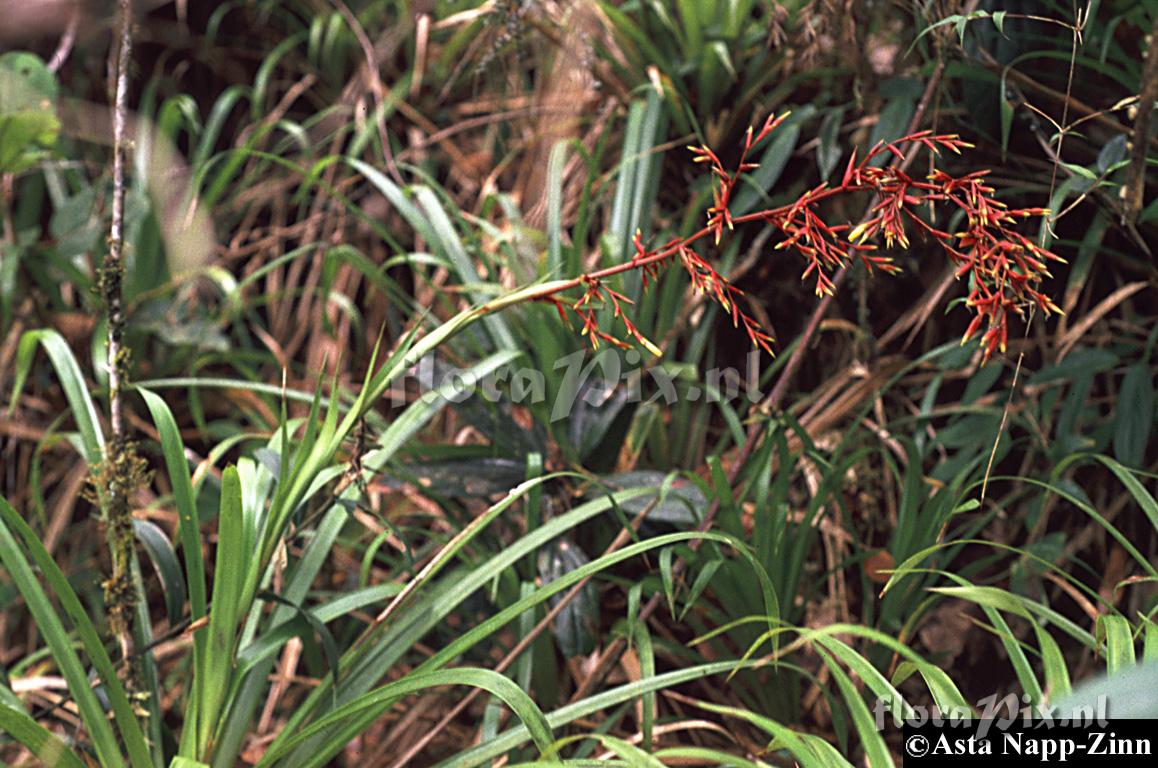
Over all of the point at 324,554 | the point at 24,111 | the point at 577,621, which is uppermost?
the point at 24,111

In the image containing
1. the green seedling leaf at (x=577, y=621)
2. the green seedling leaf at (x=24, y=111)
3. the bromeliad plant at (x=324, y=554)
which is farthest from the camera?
the green seedling leaf at (x=24, y=111)

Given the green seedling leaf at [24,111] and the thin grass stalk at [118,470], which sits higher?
the green seedling leaf at [24,111]

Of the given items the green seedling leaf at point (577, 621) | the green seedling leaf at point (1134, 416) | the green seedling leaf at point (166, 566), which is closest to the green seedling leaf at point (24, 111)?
the green seedling leaf at point (166, 566)

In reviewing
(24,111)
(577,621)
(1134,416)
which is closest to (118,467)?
(577,621)

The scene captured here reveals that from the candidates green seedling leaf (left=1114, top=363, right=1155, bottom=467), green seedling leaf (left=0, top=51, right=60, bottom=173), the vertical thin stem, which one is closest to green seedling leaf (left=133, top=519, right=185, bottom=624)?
the vertical thin stem

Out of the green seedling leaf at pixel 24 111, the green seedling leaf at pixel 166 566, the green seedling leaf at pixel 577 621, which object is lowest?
the green seedling leaf at pixel 577 621

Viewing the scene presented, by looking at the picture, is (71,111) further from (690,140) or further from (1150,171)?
(1150,171)

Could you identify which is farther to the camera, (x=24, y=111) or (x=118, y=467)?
(x=24, y=111)

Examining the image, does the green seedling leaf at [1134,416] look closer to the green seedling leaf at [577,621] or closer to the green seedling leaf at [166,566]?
the green seedling leaf at [577,621]

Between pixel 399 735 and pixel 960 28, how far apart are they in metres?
0.90

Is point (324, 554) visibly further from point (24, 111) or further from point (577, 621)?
point (24, 111)

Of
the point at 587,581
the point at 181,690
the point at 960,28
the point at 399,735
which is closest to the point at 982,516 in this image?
the point at 587,581

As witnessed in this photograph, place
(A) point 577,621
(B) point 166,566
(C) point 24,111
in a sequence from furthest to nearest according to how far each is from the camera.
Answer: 1. (C) point 24,111
2. (A) point 577,621
3. (B) point 166,566

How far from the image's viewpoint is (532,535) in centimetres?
93
